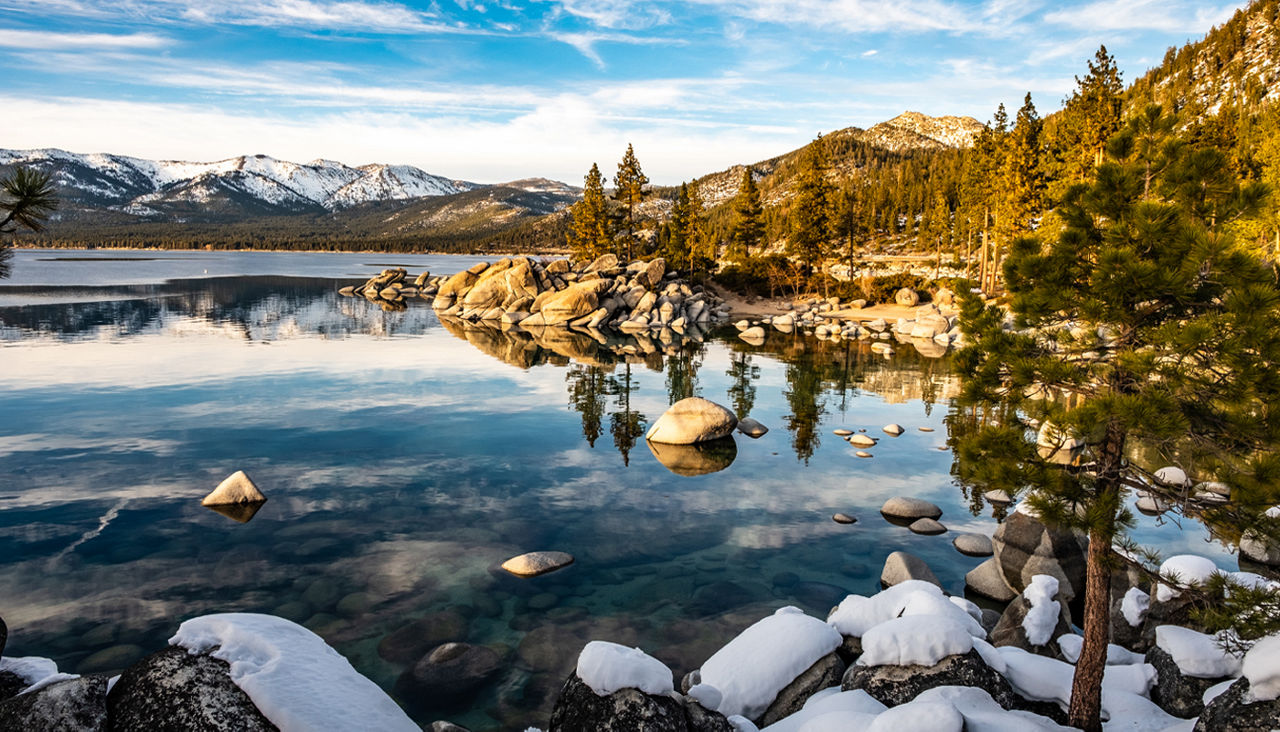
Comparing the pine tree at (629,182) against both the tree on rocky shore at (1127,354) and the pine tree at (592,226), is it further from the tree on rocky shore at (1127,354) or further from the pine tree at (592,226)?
the tree on rocky shore at (1127,354)

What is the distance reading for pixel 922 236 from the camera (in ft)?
373

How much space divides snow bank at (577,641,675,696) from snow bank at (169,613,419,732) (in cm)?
191

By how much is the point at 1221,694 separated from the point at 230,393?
112ft

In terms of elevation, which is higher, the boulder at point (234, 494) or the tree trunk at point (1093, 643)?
the tree trunk at point (1093, 643)

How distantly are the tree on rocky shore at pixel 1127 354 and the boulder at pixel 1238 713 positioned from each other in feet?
3.41

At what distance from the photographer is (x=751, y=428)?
25.9 meters

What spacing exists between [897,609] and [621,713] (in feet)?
16.8

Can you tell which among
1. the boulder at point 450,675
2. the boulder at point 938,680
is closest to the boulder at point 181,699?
the boulder at point 450,675

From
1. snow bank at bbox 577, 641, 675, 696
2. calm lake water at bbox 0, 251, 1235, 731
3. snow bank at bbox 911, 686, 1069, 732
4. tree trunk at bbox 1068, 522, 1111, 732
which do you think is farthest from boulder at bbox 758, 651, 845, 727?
tree trunk at bbox 1068, 522, 1111, 732

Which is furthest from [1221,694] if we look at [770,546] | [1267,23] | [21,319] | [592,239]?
[1267,23]

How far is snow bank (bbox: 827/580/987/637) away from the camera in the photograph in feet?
31.6

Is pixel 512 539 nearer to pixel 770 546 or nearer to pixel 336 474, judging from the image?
pixel 770 546

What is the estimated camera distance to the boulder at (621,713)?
7.38m

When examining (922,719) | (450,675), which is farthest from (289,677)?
(922,719)
